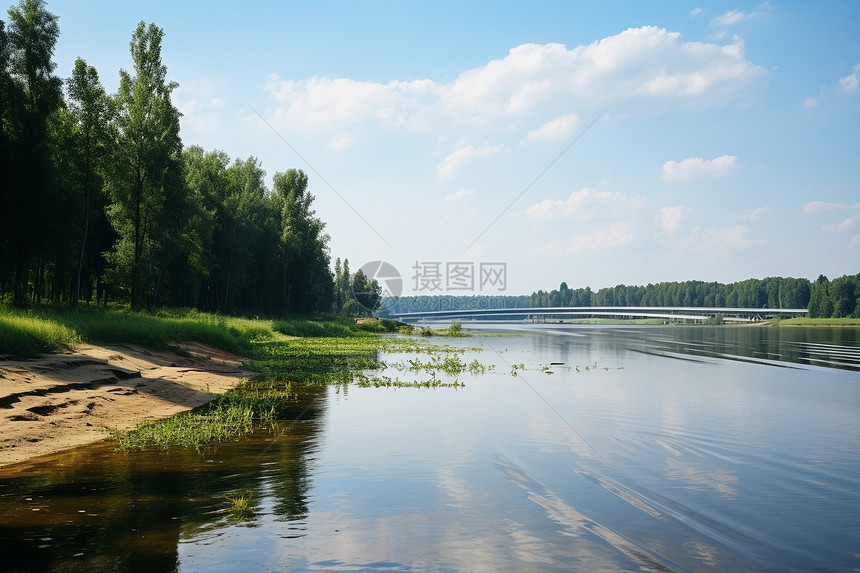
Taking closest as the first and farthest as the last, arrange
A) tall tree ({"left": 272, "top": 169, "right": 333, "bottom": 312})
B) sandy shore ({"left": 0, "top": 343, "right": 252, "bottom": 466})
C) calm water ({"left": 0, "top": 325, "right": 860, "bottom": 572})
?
1. calm water ({"left": 0, "top": 325, "right": 860, "bottom": 572})
2. sandy shore ({"left": 0, "top": 343, "right": 252, "bottom": 466})
3. tall tree ({"left": 272, "top": 169, "right": 333, "bottom": 312})

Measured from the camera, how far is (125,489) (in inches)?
504

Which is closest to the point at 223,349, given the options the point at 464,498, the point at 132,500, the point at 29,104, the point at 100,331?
the point at 100,331

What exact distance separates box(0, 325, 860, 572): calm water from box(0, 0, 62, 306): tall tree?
32713 mm

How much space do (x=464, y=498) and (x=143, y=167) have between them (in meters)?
48.2

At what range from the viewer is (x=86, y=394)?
21438 millimetres

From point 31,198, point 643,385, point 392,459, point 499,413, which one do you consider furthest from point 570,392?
point 31,198

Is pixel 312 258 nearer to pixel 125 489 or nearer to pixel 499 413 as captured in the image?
pixel 499 413

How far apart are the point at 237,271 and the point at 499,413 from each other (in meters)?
65.0

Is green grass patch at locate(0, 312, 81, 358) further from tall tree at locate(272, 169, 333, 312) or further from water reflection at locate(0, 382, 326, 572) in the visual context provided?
tall tree at locate(272, 169, 333, 312)

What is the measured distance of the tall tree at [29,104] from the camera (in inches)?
1666

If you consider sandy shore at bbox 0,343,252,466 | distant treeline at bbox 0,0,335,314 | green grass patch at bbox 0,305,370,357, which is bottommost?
sandy shore at bbox 0,343,252,466

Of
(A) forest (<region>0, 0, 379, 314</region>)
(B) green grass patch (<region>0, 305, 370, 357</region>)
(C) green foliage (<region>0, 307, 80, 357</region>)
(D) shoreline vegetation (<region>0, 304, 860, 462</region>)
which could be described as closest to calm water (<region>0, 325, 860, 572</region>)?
(D) shoreline vegetation (<region>0, 304, 860, 462</region>)

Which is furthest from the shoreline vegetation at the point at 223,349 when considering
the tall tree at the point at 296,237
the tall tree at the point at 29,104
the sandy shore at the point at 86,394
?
the tall tree at the point at 296,237

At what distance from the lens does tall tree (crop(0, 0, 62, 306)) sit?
42.3 metres
